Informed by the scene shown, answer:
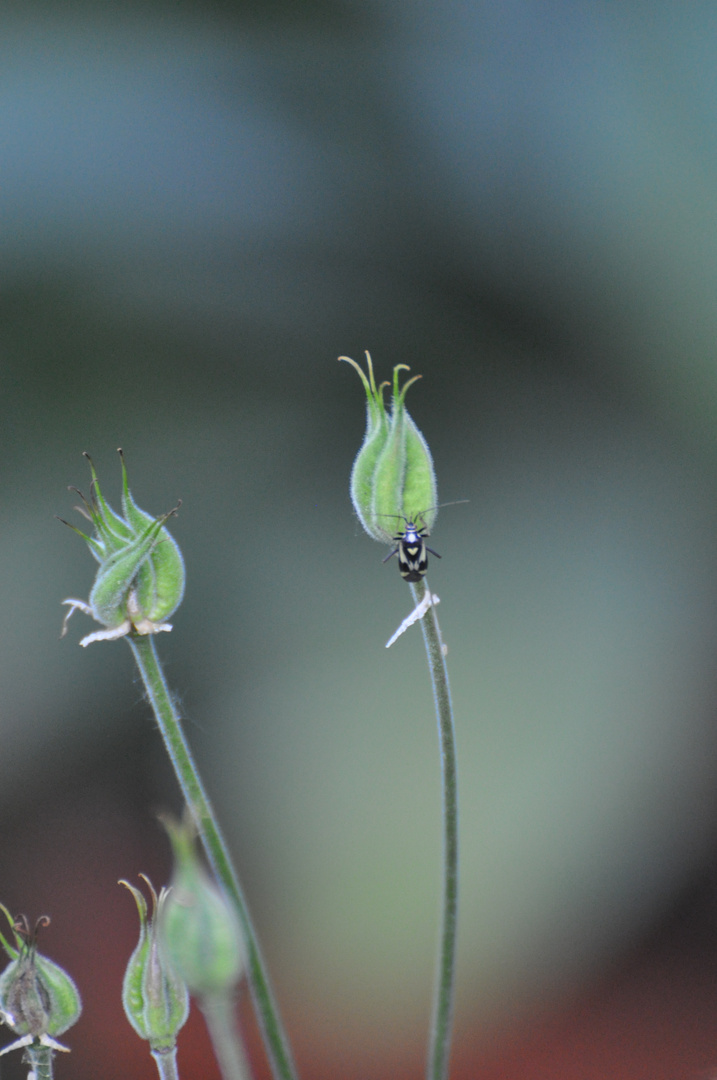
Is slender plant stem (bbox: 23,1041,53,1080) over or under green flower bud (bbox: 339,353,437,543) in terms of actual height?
under

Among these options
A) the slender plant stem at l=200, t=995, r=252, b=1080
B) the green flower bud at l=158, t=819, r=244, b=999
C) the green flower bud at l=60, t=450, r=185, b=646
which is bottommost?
the slender plant stem at l=200, t=995, r=252, b=1080

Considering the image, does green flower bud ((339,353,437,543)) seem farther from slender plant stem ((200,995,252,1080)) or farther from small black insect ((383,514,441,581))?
slender plant stem ((200,995,252,1080))

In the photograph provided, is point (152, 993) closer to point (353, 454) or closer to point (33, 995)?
point (33, 995)

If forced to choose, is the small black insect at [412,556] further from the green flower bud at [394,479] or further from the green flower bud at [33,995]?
the green flower bud at [33,995]

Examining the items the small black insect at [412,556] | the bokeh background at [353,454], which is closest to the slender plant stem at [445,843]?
the small black insect at [412,556]

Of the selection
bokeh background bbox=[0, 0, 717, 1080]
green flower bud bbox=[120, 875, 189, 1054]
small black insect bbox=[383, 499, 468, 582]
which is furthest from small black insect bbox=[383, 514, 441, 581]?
bokeh background bbox=[0, 0, 717, 1080]

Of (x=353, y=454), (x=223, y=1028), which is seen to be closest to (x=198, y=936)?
(x=223, y=1028)

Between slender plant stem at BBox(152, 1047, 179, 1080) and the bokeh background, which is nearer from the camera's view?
slender plant stem at BBox(152, 1047, 179, 1080)

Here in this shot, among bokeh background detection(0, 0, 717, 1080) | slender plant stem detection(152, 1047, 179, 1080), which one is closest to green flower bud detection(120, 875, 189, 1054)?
slender plant stem detection(152, 1047, 179, 1080)

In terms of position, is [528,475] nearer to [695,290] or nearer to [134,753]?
[695,290]
